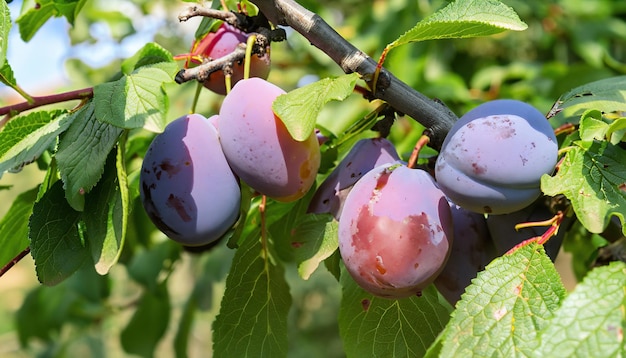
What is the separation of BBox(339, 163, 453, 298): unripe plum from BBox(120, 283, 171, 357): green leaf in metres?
0.74

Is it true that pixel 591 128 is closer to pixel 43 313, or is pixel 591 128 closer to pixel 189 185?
pixel 189 185

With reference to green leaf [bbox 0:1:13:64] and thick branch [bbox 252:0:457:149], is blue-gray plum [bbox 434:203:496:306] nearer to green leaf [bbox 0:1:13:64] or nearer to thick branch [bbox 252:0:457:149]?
thick branch [bbox 252:0:457:149]

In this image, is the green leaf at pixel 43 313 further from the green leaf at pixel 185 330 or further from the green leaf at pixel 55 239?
the green leaf at pixel 55 239

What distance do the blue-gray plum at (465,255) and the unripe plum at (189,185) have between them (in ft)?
0.72

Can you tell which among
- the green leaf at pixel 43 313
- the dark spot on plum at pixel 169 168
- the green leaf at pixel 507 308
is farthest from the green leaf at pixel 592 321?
the green leaf at pixel 43 313

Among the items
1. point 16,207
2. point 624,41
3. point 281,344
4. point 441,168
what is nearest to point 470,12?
point 441,168

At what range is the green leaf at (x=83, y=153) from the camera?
585mm

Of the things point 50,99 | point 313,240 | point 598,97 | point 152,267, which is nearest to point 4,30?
point 50,99

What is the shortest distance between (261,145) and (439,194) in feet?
0.55

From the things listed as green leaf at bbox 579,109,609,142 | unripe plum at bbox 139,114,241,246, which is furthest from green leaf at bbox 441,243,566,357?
unripe plum at bbox 139,114,241,246

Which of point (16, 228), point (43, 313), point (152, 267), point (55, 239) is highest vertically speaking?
point (55, 239)

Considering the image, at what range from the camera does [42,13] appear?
35.3 inches

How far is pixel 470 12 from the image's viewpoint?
582mm

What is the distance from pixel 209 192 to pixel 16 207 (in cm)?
34
